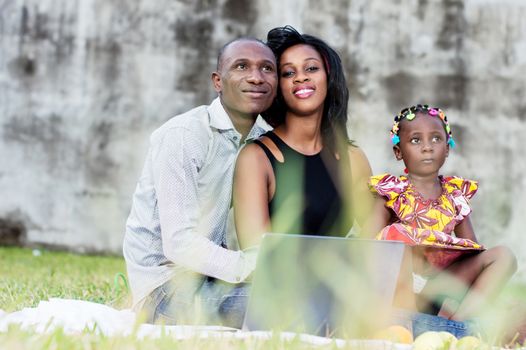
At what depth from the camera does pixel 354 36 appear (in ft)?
27.0

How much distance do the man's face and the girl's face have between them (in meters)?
0.84

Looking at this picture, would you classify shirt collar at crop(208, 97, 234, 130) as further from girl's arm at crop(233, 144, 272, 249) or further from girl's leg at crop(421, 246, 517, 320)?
girl's leg at crop(421, 246, 517, 320)

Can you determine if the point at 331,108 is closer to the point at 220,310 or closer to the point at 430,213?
the point at 430,213

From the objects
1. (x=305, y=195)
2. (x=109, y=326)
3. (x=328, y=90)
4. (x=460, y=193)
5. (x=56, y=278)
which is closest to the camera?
(x=109, y=326)

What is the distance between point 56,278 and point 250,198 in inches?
100

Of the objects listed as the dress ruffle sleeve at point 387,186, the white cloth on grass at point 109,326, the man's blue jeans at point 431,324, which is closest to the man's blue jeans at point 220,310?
the man's blue jeans at point 431,324

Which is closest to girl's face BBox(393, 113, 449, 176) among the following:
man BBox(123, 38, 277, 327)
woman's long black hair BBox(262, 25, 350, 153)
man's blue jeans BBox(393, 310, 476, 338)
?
→ woman's long black hair BBox(262, 25, 350, 153)

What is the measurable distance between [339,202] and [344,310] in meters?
1.01

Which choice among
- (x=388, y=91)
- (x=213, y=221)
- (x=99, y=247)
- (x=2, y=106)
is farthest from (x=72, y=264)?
(x=213, y=221)

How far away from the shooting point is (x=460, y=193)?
4238 mm

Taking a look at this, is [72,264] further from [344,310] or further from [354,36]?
[344,310]

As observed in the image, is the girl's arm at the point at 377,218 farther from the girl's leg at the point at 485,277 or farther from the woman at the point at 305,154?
the girl's leg at the point at 485,277

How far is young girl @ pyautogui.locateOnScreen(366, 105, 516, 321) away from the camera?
3623mm

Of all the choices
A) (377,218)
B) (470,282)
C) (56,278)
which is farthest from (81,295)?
(470,282)
